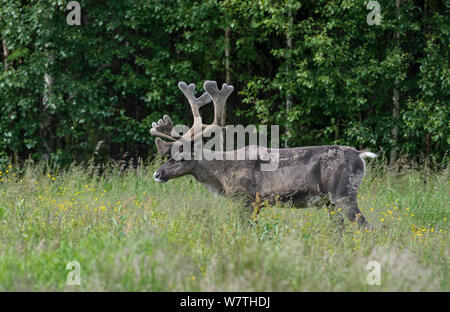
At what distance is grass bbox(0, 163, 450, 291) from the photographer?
4070 mm

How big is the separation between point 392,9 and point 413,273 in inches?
313

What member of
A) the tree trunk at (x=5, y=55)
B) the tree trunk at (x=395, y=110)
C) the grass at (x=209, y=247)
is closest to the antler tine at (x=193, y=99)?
the grass at (x=209, y=247)

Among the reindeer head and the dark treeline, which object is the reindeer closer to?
the reindeer head

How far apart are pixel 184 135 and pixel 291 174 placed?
5.25ft

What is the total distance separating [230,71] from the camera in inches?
478

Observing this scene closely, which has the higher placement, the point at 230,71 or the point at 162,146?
the point at 230,71

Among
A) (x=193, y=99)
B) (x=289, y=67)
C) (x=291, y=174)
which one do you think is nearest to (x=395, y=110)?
(x=289, y=67)

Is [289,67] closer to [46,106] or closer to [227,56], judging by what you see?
[227,56]

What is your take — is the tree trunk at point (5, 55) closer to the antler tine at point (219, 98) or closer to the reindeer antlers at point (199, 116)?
the reindeer antlers at point (199, 116)

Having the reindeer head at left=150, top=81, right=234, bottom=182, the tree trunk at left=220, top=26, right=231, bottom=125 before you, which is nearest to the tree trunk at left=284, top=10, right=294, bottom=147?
the tree trunk at left=220, top=26, right=231, bottom=125

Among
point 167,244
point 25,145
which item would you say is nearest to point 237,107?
point 25,145
